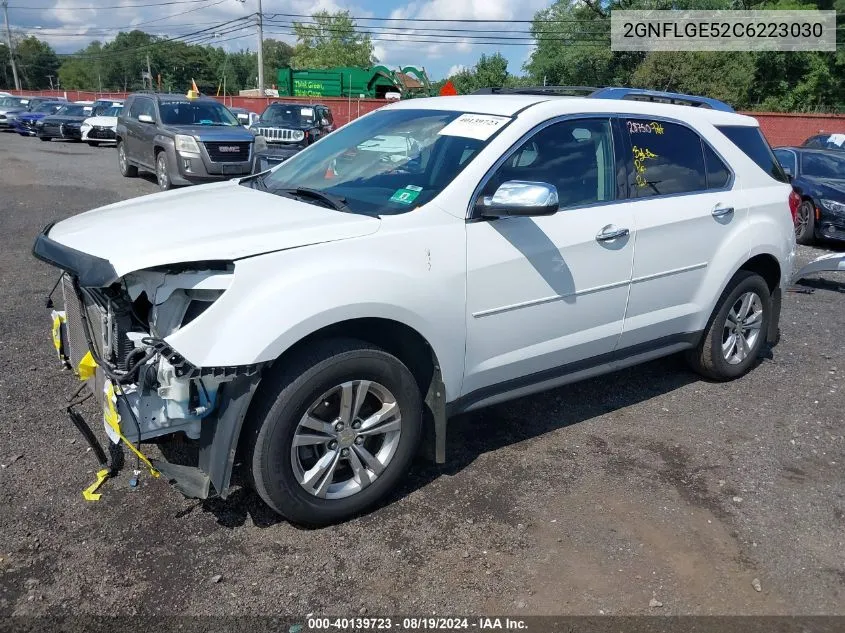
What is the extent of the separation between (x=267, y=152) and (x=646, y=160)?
10764 mm

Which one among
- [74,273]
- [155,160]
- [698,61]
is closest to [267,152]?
[155,160]

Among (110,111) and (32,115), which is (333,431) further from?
(32,115)

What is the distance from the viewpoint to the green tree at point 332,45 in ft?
286

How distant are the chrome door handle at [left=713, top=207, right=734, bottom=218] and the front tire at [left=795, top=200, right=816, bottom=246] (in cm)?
689

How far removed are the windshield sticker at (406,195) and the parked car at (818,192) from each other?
27.4 ft

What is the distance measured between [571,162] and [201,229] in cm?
201

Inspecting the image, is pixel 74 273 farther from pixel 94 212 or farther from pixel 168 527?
pixel 168 527

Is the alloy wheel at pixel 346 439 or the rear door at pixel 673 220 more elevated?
the rear door at pixel 673 220

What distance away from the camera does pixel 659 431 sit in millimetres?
4453

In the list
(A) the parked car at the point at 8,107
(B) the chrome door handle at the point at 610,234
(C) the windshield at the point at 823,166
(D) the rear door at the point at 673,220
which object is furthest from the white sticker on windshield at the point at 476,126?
(A) the parked car at the point at 8,107

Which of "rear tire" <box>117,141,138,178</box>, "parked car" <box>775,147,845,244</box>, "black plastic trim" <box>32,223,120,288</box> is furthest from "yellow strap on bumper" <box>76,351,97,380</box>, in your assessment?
"rear tire" <box>117,141,138,178</box>

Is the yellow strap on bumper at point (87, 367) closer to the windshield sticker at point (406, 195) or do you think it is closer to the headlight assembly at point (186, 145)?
the windshield sticker at point (406, 195)

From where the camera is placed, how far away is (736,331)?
514cm

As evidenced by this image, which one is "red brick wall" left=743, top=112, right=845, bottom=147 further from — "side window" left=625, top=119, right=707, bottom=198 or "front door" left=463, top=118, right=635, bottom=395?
"front door" left=463, top=118, right=635, bottom=395
